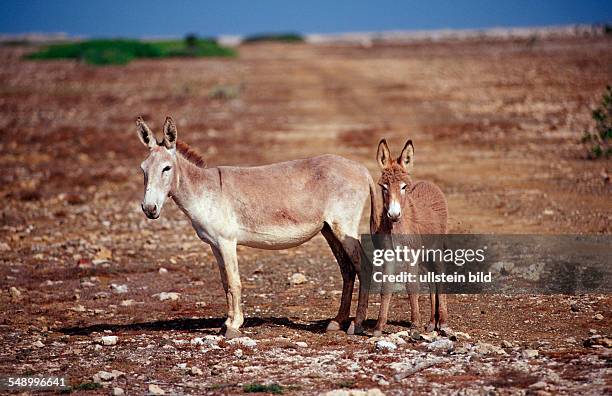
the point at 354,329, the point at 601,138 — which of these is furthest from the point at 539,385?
the point at 601,138

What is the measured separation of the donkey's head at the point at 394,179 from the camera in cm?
895

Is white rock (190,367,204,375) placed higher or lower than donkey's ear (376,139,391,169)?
lower

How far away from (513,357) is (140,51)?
80.8m

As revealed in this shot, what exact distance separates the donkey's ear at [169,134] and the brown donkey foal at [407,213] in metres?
2.33

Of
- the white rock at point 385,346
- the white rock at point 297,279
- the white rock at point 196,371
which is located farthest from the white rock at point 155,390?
the white rock at point 297,279

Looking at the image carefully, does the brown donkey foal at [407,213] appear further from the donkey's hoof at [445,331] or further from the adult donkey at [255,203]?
the adult donkey at [255,203]

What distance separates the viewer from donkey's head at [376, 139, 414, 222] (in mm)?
8953

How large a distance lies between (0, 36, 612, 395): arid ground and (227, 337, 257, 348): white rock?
0.02 meters

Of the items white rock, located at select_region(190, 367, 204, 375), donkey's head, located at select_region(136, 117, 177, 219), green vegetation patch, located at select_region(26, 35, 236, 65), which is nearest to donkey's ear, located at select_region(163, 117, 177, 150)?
donkey's head, located at select_region(136, 117, 177, 219)

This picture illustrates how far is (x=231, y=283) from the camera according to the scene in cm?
970

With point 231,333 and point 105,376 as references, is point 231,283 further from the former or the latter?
point 105,376

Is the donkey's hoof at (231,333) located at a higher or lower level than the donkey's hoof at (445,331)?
lower

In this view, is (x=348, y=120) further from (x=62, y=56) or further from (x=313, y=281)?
(x=62, y=56)

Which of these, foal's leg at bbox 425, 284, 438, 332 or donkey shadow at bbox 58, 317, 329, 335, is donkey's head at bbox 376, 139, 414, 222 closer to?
foal's leg at bbox 425, 284, 438, 332
